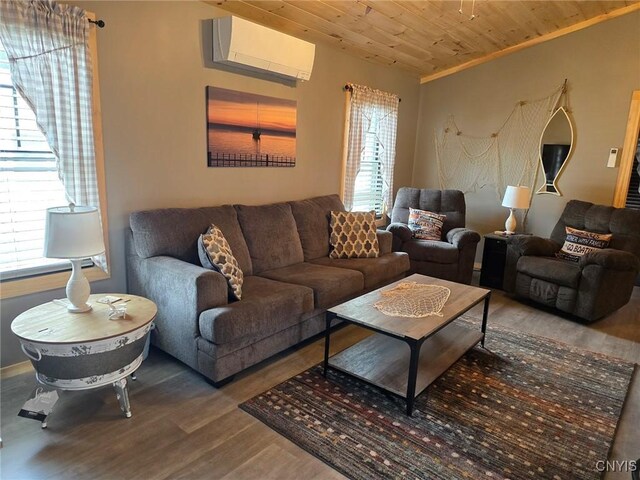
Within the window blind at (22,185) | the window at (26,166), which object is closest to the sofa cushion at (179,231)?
the window at (26,166)

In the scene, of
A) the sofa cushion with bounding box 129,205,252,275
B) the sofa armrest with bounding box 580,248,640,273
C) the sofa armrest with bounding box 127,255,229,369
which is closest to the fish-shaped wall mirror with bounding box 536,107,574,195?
the sofa armrest with bounding box 580,248,640,273

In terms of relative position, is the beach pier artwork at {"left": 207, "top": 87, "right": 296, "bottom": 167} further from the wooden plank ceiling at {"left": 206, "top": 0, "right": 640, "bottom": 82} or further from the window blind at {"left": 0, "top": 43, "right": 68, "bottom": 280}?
the window blind at {"left": 0, "top": 43, "right": 68, "bottom": 280}

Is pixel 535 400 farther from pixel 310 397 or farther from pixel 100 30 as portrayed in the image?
pixel 100 30

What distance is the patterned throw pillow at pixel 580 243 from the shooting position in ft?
13.2

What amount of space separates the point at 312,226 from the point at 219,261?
1385 mm

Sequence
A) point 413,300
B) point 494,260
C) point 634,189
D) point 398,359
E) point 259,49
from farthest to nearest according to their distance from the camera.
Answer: point 494,260
point 634,189
point 259,49
point 413,300
point 398,359

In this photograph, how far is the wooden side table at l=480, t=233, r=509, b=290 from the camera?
4582 millimetres

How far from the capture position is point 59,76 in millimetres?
2420

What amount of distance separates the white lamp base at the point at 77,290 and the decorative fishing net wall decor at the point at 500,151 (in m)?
4.73

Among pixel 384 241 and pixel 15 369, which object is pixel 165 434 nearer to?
pixel 15 369

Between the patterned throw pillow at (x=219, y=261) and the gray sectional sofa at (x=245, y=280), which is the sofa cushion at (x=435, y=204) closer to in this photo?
the gray sectional sofa at (x=245, y=280)

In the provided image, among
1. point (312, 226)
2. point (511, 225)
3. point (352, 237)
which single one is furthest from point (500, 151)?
point (312, 226)

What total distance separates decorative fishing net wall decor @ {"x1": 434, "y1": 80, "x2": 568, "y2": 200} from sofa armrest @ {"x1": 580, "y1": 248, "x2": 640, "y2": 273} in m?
1.62

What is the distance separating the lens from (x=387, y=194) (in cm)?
537
